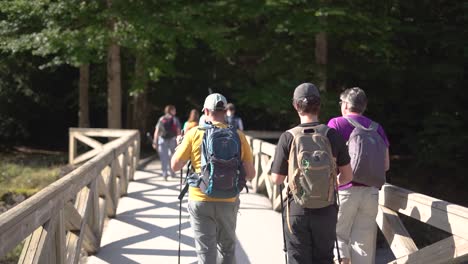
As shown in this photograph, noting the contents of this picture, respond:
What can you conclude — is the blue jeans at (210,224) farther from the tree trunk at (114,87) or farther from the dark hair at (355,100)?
the tree trunk at (114,87)

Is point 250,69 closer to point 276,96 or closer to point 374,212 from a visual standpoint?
point 276,96

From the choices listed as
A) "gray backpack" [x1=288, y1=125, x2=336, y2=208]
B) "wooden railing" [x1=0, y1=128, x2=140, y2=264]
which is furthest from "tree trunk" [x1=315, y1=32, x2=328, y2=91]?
"gray backpack" [x1=288, y1=125, x2=336, y2=208]

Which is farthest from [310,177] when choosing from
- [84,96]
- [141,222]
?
[84,96]

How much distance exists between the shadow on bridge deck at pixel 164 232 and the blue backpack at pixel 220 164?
2.00m

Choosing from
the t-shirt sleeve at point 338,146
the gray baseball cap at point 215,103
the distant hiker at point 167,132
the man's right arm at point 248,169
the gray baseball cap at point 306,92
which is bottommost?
the distant hiker at point 167,132

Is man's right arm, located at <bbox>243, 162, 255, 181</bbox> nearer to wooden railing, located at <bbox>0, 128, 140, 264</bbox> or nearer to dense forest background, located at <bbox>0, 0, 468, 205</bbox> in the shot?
wooden railing, located at <bbox>0, 128, 140, 264</bbox>

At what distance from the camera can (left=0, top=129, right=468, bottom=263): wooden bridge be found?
375 cm

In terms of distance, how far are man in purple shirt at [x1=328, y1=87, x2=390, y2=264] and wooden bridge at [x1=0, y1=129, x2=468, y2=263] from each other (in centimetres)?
25

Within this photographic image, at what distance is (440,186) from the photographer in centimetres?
1811

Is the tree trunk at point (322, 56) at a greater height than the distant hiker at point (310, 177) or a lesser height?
greater

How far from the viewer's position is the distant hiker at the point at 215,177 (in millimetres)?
4246

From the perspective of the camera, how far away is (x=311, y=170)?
3717 mm

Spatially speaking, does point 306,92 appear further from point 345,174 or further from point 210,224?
point 210,224

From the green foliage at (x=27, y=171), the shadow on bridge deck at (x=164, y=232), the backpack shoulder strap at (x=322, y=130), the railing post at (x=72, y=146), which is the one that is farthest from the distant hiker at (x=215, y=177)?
the railing post at (x=72, y=146)
